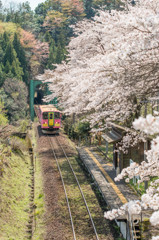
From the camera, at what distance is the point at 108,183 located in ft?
41.9

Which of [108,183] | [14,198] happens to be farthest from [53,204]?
[108,183]

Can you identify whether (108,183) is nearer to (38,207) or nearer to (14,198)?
(38,207)

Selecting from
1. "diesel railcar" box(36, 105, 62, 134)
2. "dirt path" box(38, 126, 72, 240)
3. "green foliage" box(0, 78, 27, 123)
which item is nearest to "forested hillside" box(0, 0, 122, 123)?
"green foliage" box(0, 78, 27, 123)

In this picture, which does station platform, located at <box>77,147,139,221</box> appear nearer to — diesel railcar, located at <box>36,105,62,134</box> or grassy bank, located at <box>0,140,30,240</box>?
grassy bank, located at <box>0,140,30,240</box>

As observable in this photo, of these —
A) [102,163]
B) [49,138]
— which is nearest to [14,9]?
[49,138]

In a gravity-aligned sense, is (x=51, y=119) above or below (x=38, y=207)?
above

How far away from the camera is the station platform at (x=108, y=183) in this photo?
10.5 metres

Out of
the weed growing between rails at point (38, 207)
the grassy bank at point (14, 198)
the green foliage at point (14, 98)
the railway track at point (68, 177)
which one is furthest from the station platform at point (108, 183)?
the green foliage at point (14, 98)

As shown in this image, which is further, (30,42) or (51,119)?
(30,42)

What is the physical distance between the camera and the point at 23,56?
146ft

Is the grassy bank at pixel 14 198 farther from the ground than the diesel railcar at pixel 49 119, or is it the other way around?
the diesel railcar at pixel 49 119

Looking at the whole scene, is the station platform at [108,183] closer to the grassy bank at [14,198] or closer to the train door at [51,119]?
the grassy bank at [14,198]

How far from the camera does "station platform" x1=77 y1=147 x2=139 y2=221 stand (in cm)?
1052

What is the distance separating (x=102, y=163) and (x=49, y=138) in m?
10.8
